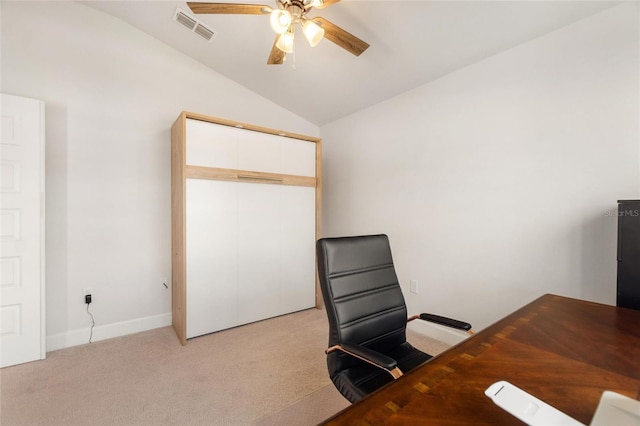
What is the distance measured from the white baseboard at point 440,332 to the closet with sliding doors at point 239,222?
4.02ft

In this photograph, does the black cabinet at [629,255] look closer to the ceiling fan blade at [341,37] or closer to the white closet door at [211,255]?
the ceiling fan blade at [341,37]

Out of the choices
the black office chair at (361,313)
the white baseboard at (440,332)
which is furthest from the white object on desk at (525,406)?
the white baseboard at (440,332)

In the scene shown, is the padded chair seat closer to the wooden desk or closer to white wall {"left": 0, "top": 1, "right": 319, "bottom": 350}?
the wooden desk

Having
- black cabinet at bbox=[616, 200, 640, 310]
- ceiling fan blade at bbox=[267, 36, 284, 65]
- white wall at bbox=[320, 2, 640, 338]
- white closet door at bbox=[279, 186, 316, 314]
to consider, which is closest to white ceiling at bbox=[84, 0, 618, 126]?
white wall at bbox=[320, 2, 640, 338]

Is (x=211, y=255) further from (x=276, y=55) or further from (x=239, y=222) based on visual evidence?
(x=276, y=55)

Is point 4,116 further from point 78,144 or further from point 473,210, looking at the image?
point 473,210

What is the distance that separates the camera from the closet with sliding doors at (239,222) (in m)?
2.54

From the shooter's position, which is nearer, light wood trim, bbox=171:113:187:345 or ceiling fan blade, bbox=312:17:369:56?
ceiling fan blade, bbox=312:17:369:56

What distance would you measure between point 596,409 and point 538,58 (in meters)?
2.23

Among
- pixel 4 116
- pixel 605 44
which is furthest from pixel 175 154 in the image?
pixel 605 44

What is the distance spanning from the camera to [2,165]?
2068 mm

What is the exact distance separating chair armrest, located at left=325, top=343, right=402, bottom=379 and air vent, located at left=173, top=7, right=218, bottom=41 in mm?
2882

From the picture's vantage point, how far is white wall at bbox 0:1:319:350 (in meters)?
2.34

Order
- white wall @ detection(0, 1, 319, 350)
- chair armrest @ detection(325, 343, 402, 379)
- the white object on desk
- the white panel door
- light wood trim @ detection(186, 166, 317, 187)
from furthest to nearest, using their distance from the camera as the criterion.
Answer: light wood trim @ detection(186, 166, 317, 187) < white wall @ detection(0, 1, 319, 350) < the white panel door < chair armrest @ detection(325, 343, 402, 379) < the white object on desk
